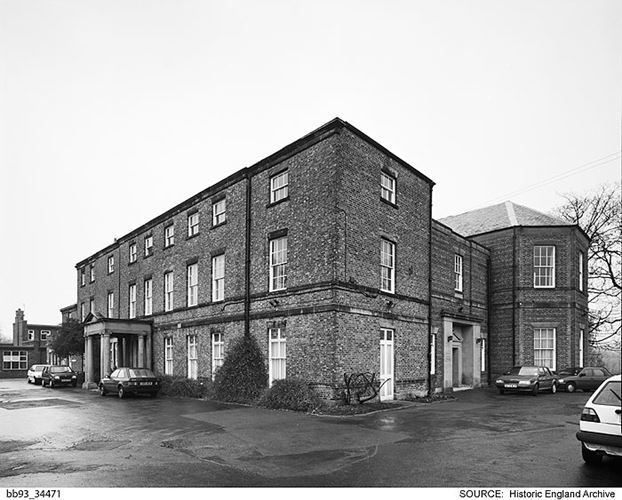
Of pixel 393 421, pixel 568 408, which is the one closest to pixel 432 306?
pixel 568 408

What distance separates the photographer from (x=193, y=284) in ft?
89.4

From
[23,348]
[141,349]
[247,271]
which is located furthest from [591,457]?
[23,348]

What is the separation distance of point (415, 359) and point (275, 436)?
11.1 m

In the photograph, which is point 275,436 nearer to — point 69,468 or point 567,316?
point 69,468

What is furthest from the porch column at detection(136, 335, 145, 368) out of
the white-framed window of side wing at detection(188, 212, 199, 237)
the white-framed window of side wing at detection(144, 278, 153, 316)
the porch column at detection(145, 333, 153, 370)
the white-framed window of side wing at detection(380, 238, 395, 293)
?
the white-framed window of side wing at detection(380, 238, 395, 293)

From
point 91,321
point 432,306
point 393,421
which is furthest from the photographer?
point 91,321

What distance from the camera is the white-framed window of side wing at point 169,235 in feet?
97.7

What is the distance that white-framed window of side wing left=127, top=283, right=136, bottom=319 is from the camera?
34.0m

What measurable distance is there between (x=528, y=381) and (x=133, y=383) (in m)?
17.7

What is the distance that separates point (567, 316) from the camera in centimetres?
3022

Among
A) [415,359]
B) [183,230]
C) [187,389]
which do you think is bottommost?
[187,389]

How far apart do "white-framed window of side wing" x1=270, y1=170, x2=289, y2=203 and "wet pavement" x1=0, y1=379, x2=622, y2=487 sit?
314 inches

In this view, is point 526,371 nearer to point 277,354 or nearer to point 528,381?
point 528,381
